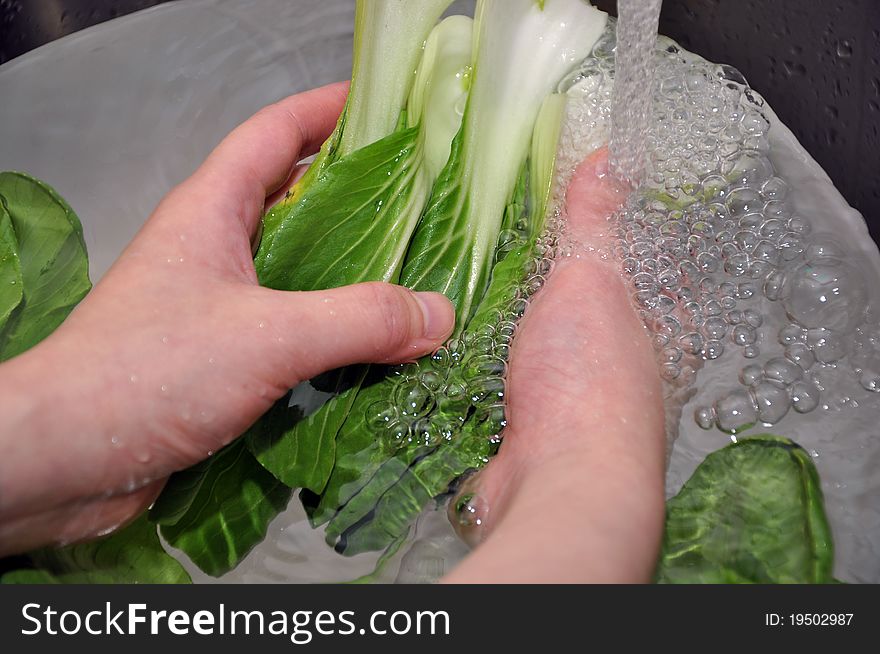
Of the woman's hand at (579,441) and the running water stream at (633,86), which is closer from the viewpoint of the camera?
the woman's hand at (579,441)

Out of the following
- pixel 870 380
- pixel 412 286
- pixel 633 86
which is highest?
pixel 633 86

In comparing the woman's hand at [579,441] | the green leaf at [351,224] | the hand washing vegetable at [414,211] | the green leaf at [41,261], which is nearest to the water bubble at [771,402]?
the woman's hand at [579,441]

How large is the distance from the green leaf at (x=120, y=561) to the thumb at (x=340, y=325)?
162 mm

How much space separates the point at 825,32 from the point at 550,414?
56cm

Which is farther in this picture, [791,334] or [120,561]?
[791,334]

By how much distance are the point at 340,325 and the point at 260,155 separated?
0.22m

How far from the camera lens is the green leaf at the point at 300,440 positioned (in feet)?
1.90

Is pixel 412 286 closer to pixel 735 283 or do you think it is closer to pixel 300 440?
pixel 300 440

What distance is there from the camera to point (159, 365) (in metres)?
0.49

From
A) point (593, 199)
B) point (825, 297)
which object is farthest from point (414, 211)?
point (825, 297)

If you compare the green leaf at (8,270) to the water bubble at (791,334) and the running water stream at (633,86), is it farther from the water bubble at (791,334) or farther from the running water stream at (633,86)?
the water bubble at (791,334)

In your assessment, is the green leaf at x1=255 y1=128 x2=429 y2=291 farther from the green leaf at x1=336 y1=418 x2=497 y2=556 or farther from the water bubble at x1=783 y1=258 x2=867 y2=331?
the water bubble at x1=783 y1=258 x2=867 y2=331

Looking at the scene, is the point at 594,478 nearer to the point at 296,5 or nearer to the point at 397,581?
the point at 397,581

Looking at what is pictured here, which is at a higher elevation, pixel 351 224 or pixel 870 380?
pixel 351 224
